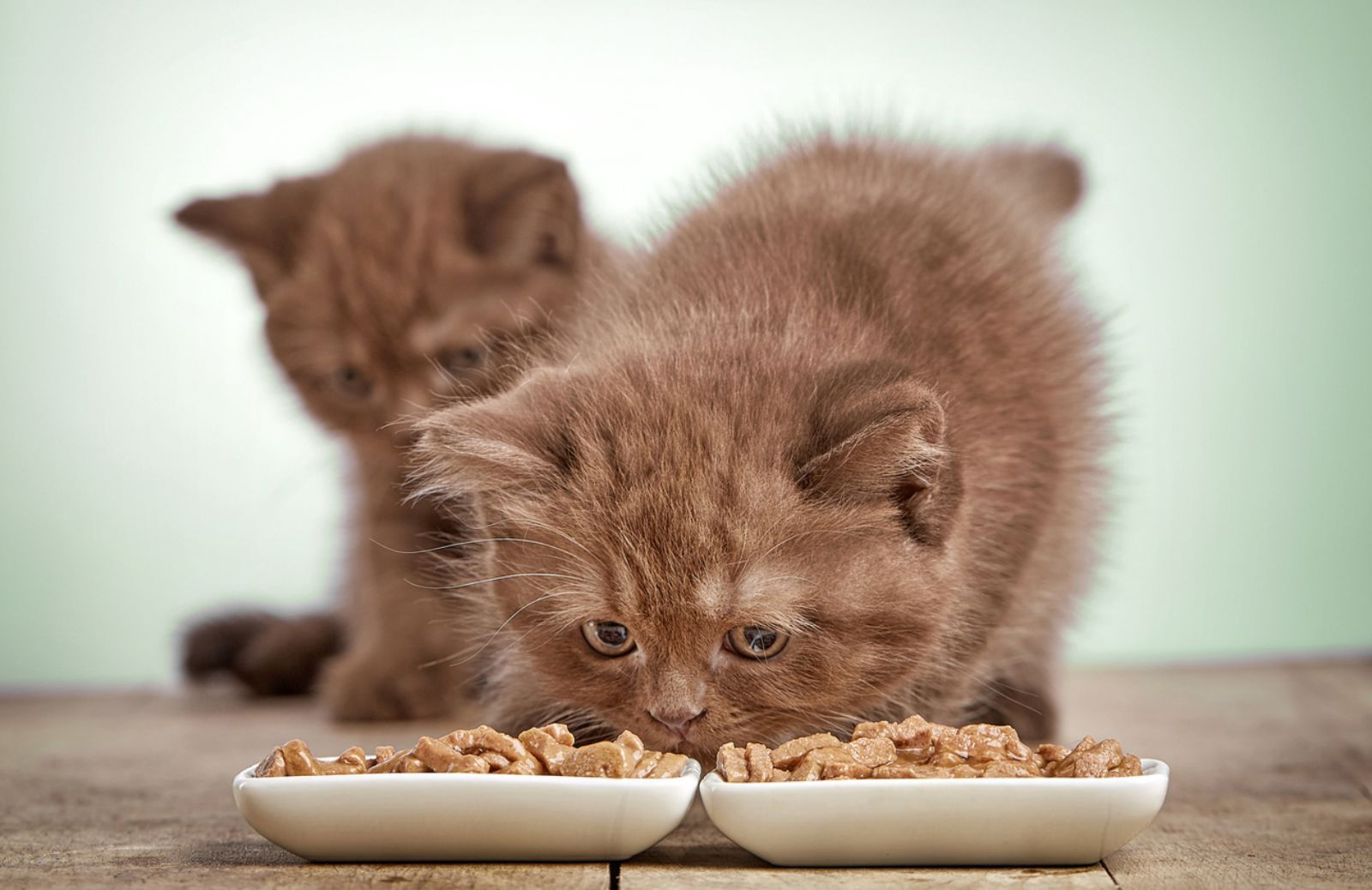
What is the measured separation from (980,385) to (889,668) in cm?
43

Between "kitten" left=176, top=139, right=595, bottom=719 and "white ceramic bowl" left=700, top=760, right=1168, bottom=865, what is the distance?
141 cm

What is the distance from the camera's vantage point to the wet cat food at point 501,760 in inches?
61.5

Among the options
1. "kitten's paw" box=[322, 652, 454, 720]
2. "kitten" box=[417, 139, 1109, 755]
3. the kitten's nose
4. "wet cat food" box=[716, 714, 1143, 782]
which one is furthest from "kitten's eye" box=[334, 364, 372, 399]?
"wet cat food" box=[716, 714, 1143, 782]

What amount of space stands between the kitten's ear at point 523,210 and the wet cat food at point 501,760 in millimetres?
1527

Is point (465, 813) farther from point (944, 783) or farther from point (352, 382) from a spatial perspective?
point (352, 382)

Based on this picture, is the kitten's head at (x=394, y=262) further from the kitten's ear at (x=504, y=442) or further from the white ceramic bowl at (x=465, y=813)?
the white ceramic bowl at (x=465, y=813)

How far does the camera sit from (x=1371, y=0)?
13.7 feet

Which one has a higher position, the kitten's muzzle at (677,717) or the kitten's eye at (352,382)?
the kitten's eye at (352,382)

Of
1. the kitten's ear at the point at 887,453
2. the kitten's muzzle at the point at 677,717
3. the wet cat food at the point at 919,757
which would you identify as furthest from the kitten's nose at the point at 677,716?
the kitten's ear at the point at 887,453

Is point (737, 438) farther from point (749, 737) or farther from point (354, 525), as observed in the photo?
point (354, 525)

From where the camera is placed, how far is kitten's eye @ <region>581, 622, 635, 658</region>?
1.79 metres

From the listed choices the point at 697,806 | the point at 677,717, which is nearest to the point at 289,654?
the point at 697,806

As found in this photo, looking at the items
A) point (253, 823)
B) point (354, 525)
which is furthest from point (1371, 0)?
point (253, 823)

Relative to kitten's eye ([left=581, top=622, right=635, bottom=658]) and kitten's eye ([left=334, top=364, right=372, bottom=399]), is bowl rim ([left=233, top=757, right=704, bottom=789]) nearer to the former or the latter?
kitten's eye ([left=581, top=622, right=635, bottom=658])
